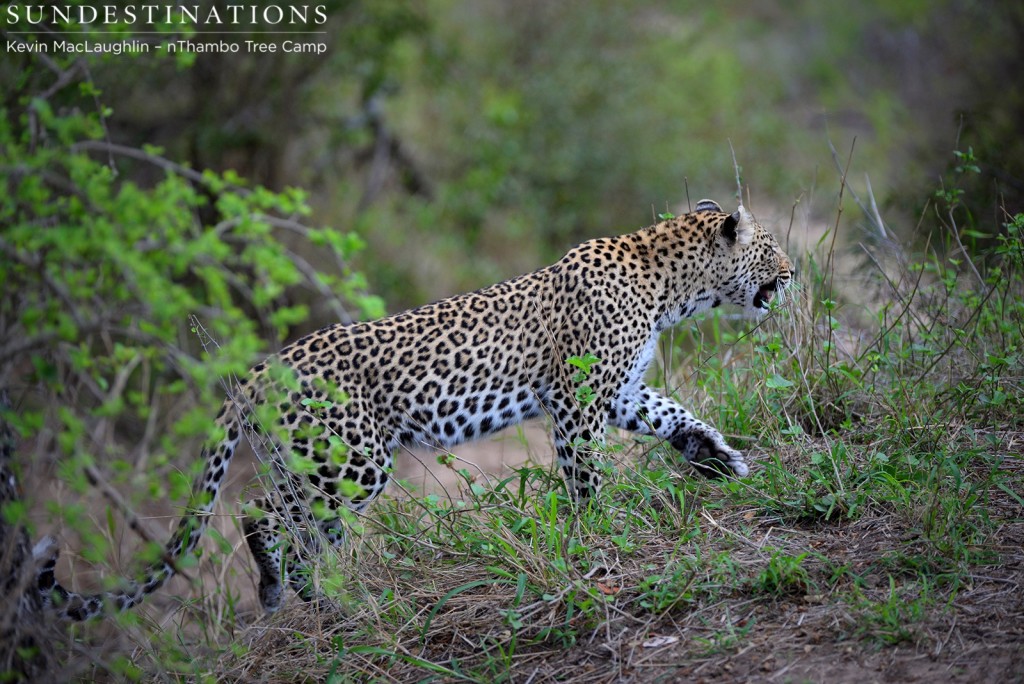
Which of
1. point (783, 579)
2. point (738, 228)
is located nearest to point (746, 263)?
point (738, 228)

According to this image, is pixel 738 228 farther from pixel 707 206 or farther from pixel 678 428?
pixel 678 428

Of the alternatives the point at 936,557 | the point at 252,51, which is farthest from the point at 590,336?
the point at 252,51

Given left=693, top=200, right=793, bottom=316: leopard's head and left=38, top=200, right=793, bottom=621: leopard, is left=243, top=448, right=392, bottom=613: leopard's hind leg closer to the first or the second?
left=38, top=200, right=793, bottom=621: leopard

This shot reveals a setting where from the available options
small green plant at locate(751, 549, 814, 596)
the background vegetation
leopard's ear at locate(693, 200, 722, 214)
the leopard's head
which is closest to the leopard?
the leopard's head

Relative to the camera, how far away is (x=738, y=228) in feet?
25.7

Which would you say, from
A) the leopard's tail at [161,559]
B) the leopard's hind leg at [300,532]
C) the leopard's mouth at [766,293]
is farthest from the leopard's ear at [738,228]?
the leopard's tail at [161,559]

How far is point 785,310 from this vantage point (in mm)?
7891

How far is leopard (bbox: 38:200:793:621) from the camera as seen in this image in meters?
7.09

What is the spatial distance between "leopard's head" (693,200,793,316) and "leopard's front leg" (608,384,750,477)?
0.98 m

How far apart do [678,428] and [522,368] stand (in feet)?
3.79

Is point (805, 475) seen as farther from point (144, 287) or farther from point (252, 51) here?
point (252, 51)

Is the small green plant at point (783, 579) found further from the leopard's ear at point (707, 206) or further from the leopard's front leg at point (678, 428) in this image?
the leopard's ear at point (707, 206)

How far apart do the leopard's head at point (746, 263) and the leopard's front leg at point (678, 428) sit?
0.98m

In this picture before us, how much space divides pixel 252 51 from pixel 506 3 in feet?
21.6
